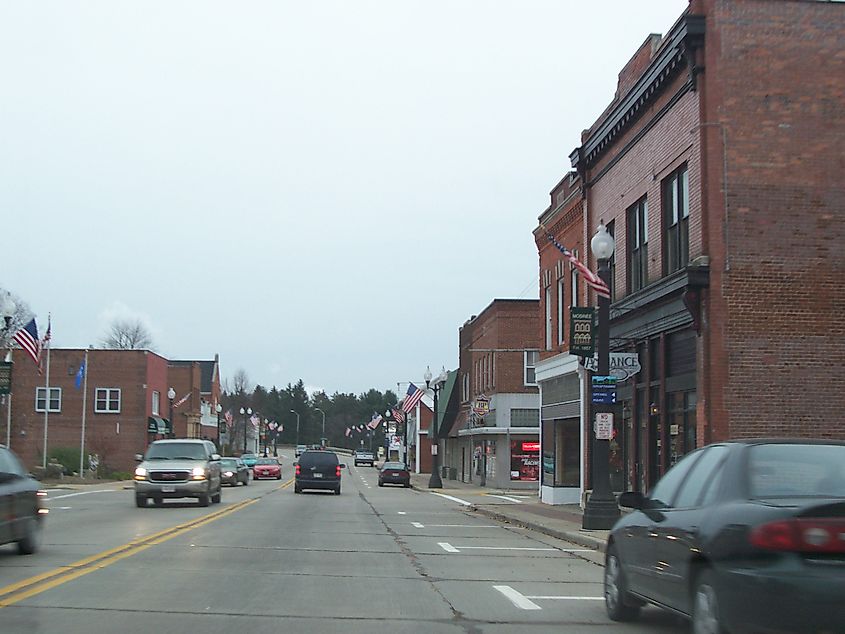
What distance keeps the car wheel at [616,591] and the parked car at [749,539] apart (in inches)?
16.3

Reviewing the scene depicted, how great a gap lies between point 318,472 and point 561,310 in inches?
481

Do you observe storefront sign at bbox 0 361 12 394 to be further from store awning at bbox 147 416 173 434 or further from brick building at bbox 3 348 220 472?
store awning at bbox 147 416 173 434

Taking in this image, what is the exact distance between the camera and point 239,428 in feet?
457

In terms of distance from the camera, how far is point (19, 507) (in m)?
13.7

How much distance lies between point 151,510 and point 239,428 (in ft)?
377

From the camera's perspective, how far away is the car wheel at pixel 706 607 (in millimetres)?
7227

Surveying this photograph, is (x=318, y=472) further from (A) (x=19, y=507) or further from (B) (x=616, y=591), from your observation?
(B) (x=616, y=591)

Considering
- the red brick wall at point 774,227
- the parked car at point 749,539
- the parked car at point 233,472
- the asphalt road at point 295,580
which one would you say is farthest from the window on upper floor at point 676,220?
the parked car at point 233,472

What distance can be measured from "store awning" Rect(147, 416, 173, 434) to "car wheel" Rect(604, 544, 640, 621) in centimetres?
5673

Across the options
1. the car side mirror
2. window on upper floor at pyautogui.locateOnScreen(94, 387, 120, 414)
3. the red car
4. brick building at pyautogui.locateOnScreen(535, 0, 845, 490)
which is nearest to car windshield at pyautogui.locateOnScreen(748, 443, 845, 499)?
the car side mirror

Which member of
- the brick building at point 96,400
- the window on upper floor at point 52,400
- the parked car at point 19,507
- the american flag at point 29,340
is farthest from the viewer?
the window on upper floor at point 52,400

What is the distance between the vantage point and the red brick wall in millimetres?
19859

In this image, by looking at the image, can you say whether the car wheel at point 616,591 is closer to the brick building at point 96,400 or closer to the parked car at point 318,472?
the parked car at point 318,472

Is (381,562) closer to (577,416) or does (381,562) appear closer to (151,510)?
(151,510)
